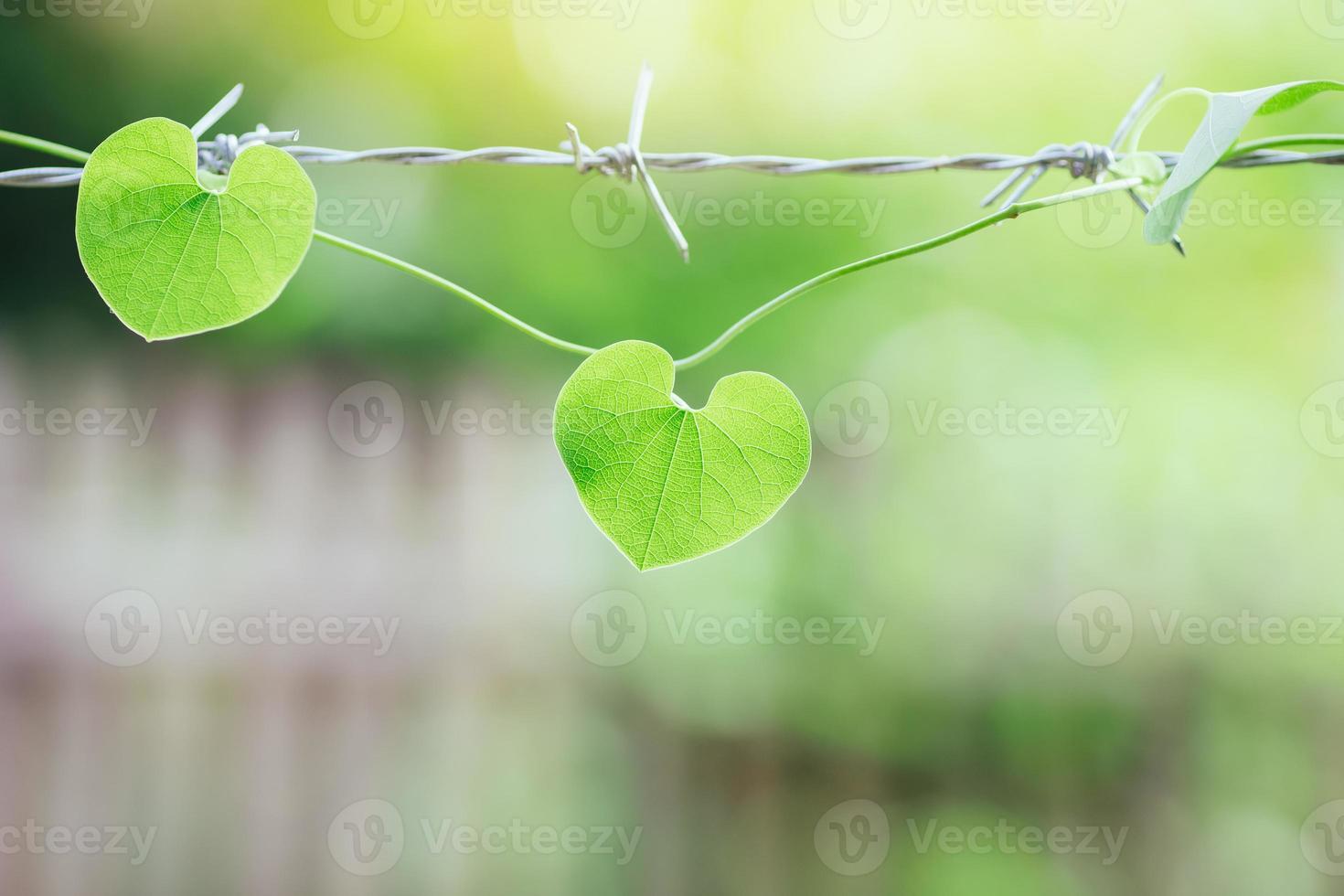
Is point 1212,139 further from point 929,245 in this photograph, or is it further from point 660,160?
point 660,160

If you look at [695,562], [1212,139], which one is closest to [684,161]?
[1212,139]

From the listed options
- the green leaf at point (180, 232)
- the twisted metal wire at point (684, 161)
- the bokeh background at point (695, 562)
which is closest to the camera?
the green leaf at point (180, 232)

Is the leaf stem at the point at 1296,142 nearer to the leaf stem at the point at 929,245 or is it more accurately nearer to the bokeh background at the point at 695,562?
the leaf stem at the point at 929,245

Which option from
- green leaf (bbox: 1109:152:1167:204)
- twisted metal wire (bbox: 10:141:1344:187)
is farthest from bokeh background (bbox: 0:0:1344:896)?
green leaf (bbox: 1109:152:1167:204)

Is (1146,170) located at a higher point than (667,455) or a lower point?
higher

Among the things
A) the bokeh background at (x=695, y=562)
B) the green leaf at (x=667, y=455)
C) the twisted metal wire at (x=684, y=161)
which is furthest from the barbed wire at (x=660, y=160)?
the bokeh background at (x=695, y=562)

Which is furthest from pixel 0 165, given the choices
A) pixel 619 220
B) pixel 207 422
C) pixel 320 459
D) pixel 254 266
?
pixel 254 266

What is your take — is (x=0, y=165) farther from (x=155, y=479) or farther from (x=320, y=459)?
(x=320, y=459)

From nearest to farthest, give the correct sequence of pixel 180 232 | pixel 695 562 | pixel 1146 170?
pixel 180 232
pixel 1146 170
pixel 695 562
